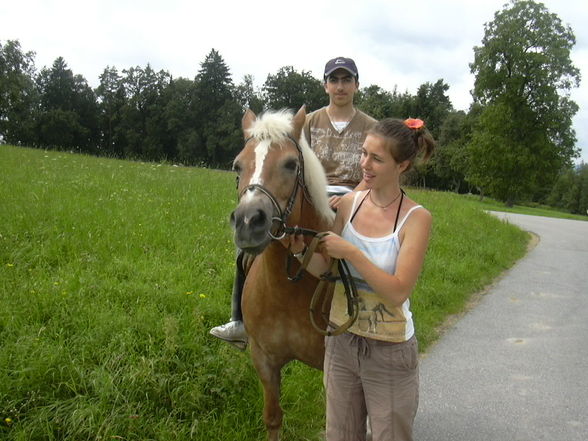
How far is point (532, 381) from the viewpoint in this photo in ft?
14.3

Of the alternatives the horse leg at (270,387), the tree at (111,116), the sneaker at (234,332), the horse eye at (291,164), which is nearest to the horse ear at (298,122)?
the horse eye at (291,164)

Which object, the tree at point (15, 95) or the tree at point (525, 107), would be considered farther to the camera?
the tree at point (15, 95)

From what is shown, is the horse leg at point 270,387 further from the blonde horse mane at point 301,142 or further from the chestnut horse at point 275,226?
the blonde horse mane at point 301,142

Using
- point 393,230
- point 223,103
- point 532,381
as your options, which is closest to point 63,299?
point 393,230

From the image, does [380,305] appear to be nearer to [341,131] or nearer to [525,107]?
[341,131]

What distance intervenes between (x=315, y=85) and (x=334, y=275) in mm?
48210

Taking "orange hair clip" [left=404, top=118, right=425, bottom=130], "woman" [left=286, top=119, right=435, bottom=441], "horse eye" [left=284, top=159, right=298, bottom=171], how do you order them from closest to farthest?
"woman" [left=286, top=119, right=435, bottom=441] → "orange hair clip" [left=404, top=118, right=425, bottom=130] → "horse eye" [left=284, top=159, right=298, bottom=171]

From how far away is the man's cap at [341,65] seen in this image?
3365mm

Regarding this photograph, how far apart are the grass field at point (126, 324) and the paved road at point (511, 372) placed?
0.47 m

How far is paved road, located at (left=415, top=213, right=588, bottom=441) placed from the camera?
3557mm

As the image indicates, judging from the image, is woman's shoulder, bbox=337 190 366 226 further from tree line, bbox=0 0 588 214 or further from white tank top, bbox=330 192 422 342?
tree line, bbox=0 0 588 214

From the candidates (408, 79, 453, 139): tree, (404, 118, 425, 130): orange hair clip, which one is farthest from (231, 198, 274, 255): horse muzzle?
(408, 79, 453, 139): tree

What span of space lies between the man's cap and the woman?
4.79 feet

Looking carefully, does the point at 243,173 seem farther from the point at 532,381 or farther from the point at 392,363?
the point at 532,381
